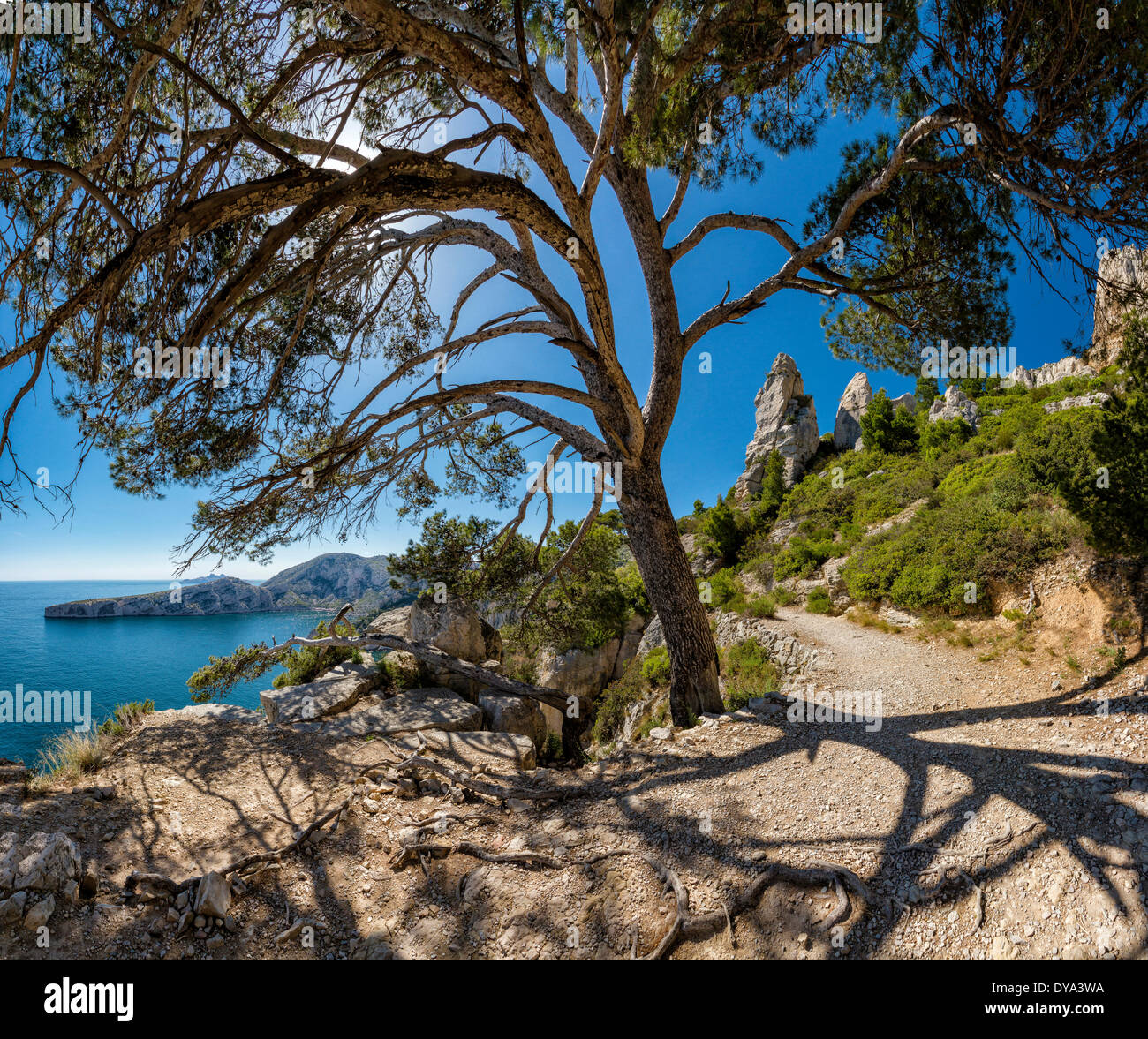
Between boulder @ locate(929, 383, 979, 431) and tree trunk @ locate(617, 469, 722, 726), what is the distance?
2430 cm

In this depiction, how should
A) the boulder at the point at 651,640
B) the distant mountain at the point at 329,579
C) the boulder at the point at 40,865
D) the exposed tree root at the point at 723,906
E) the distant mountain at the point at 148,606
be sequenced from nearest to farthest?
A: the boulder at the point at 40,865
the exposed tree root at the point at 723,906
the boulder at the point at 651,640
the distant mountain at the point at 148,606
the distant mountain at the point at 329,579

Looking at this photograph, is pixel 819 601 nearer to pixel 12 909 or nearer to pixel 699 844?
pixel 699 844

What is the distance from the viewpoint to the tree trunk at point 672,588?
6.14 metres

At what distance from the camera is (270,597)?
24.0 m

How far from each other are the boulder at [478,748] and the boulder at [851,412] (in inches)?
1180

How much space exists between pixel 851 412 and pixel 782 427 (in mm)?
4636

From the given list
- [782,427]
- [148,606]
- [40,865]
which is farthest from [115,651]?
[782,427]

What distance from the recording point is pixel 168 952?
8.72 ft

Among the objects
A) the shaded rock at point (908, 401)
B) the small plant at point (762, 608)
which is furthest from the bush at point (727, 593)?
the shaded rock at point (908, 401)

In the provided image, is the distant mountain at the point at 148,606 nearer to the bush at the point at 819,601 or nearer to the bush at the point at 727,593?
the bush at the point at 727,593

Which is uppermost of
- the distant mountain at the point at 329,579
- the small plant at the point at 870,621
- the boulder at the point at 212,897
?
the distant mountain at the point at 329,579

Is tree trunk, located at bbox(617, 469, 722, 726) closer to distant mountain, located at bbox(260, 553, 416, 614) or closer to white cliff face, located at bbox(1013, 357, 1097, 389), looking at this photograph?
distant mountain, located at bbox(260, 553, 416, 614)

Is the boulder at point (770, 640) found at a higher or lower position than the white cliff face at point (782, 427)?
lower

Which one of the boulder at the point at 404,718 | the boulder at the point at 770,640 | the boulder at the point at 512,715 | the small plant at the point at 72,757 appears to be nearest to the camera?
the small plant at the point at 72,757
